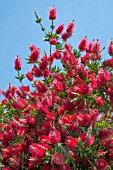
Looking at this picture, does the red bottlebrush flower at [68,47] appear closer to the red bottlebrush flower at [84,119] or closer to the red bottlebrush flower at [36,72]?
the red bottlebrush flower at [36,72]

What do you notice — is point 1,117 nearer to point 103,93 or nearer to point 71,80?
point 71,80

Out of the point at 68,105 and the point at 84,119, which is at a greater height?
the point at 68,105

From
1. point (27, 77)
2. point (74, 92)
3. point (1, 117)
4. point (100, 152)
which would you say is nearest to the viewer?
point (100, 152)

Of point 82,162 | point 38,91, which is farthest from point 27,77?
point 82,162

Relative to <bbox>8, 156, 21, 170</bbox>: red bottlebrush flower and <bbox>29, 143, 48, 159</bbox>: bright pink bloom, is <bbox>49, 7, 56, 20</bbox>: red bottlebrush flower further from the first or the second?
<bbox>29, 143, 48, 159</bbox>: bright pink bloom

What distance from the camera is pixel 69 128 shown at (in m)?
4.27

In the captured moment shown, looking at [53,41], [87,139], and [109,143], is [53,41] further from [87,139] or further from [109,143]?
[87,139]

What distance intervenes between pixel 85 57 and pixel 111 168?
2093 mm

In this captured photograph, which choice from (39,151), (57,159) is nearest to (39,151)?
(39,151)

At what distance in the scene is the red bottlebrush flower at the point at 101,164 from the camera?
394 centimetres

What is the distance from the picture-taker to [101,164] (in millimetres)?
3955

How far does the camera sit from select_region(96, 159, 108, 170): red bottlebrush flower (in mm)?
3938

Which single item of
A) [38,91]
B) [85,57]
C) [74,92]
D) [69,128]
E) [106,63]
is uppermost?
[85,57]

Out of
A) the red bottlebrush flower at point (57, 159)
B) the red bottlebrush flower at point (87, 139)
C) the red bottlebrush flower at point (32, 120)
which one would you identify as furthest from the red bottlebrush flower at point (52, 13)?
the red bottlebrush flower at point (57, 159)
